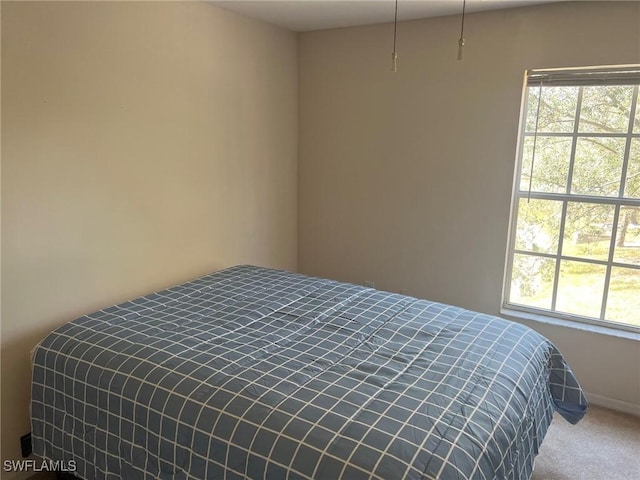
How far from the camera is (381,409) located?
144cm

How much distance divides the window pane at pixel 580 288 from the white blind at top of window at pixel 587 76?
1030 mm

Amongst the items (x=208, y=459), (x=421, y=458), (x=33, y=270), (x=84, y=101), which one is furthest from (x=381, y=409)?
(x=84, y=101)

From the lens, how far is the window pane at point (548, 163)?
2.76 metres

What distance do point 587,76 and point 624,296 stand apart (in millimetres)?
1270

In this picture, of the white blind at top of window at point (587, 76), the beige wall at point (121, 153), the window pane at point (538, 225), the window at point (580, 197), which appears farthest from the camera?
the window pane at point (538, 225)

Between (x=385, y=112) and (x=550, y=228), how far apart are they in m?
1.29

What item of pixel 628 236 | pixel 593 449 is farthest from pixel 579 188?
pixel 593 449

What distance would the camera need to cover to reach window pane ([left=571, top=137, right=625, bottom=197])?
8.60 feet

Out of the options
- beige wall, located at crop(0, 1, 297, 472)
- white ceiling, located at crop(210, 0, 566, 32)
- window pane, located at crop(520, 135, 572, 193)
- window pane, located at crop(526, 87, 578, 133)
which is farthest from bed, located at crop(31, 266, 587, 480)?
white ceiling, located at crop(210, 0, 566, 32)

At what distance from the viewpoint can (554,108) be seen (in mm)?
2729

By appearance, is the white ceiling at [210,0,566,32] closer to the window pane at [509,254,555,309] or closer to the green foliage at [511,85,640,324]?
the green foliage at [511,85,640,324]

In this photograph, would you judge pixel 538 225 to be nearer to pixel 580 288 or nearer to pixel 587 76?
pixel 580 288

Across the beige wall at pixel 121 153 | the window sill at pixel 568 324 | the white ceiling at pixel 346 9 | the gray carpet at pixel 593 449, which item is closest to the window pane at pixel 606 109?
the white ceiling at pixel 346 9

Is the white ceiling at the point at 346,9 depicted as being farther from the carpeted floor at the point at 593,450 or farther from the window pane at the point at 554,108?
the carpeted floor at the point at 593,450
